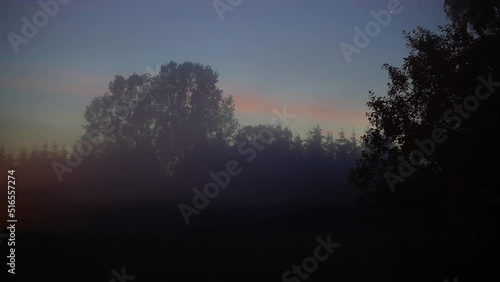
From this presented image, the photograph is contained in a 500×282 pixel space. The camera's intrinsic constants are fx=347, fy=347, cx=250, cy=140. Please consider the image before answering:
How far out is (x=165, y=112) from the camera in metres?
61.3

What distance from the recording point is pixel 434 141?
1505cm

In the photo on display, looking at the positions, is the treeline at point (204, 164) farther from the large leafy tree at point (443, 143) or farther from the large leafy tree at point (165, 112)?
the large leafy tree at point (443, 143)

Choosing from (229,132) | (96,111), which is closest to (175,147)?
(229,132)

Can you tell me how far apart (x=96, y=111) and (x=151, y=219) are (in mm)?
30546

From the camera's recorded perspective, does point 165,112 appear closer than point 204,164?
No

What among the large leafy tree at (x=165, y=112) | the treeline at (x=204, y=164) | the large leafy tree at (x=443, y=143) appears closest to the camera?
the large leafy tree at (x=443, y=143)

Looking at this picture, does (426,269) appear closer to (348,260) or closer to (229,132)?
(348,260)

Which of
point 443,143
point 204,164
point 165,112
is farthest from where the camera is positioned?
point 165,112

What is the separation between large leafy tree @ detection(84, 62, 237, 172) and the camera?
60000 mm

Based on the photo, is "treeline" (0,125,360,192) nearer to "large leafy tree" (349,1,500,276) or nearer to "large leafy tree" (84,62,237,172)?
"large leafy tree" (84,62,237,172)

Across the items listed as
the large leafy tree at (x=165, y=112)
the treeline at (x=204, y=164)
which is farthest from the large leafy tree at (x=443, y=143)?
the large leafy tree at (x=165, y=112)

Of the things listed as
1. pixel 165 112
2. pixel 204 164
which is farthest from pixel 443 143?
pixel 165 112

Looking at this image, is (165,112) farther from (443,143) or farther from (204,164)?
(443,143)

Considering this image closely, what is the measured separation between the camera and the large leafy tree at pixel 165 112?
60.0m
